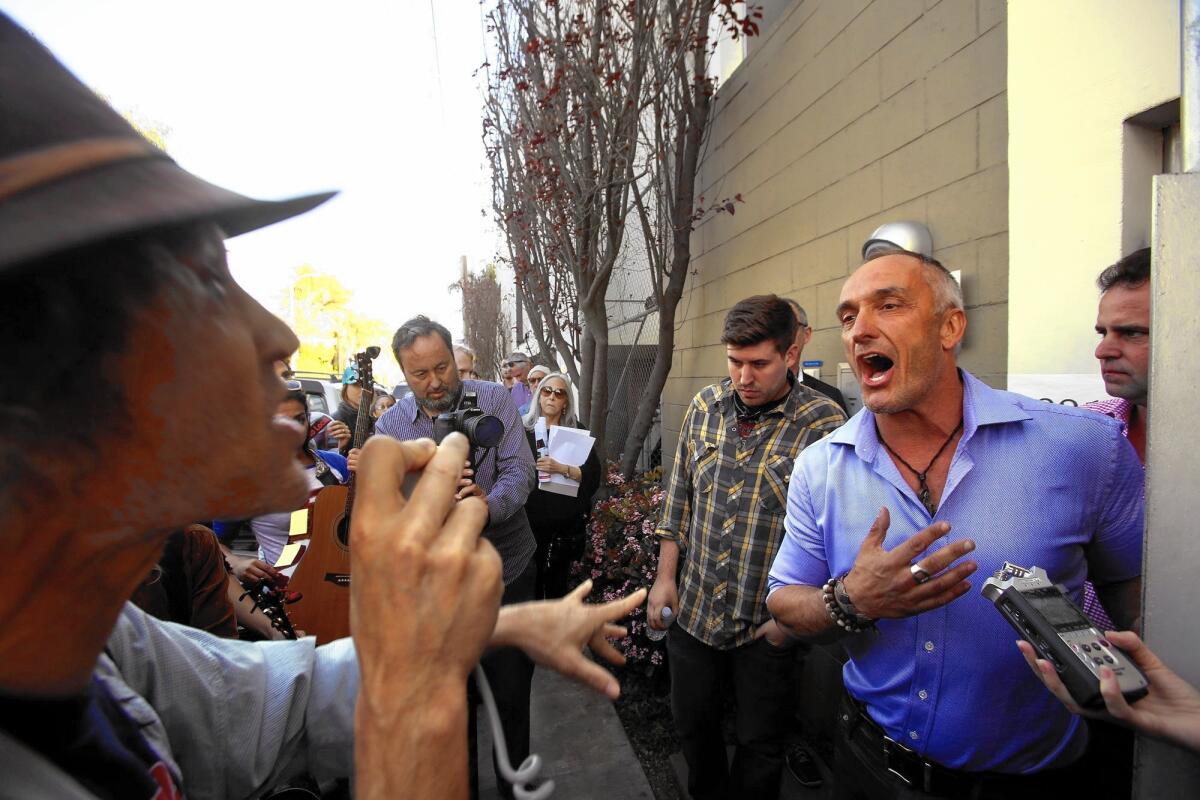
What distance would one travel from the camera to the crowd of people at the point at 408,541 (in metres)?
0.62

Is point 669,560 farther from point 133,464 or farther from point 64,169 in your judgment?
point 64,169

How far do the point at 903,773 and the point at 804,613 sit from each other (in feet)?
1.60

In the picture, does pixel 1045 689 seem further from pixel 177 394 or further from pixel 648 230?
pixel 648 230

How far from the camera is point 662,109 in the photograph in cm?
532

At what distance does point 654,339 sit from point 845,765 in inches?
246

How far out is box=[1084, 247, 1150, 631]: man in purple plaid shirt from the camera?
1.88 metres

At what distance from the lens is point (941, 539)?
1.73 m

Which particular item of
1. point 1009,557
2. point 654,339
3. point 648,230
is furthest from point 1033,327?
point 654,339

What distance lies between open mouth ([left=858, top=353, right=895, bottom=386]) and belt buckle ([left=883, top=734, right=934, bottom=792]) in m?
1.06

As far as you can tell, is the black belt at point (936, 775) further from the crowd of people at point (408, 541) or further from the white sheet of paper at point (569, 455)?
the white sheet of paper at point (569, 455)

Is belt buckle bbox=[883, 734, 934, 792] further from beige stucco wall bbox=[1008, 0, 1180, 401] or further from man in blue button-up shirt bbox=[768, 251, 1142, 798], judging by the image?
beige stucco wall bbox=[1008, 0, 1180, 401]

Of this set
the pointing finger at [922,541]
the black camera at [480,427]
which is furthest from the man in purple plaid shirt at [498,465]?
the pointing finger at [922,541]

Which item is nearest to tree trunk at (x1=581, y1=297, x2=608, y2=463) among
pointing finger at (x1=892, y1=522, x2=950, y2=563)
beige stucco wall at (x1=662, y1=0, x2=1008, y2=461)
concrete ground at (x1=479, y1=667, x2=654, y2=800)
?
beige stucco wall at (x1=662, y1=0, x2=1008, y2=461)

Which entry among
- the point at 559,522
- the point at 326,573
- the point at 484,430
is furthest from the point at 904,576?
the point at 559,522
